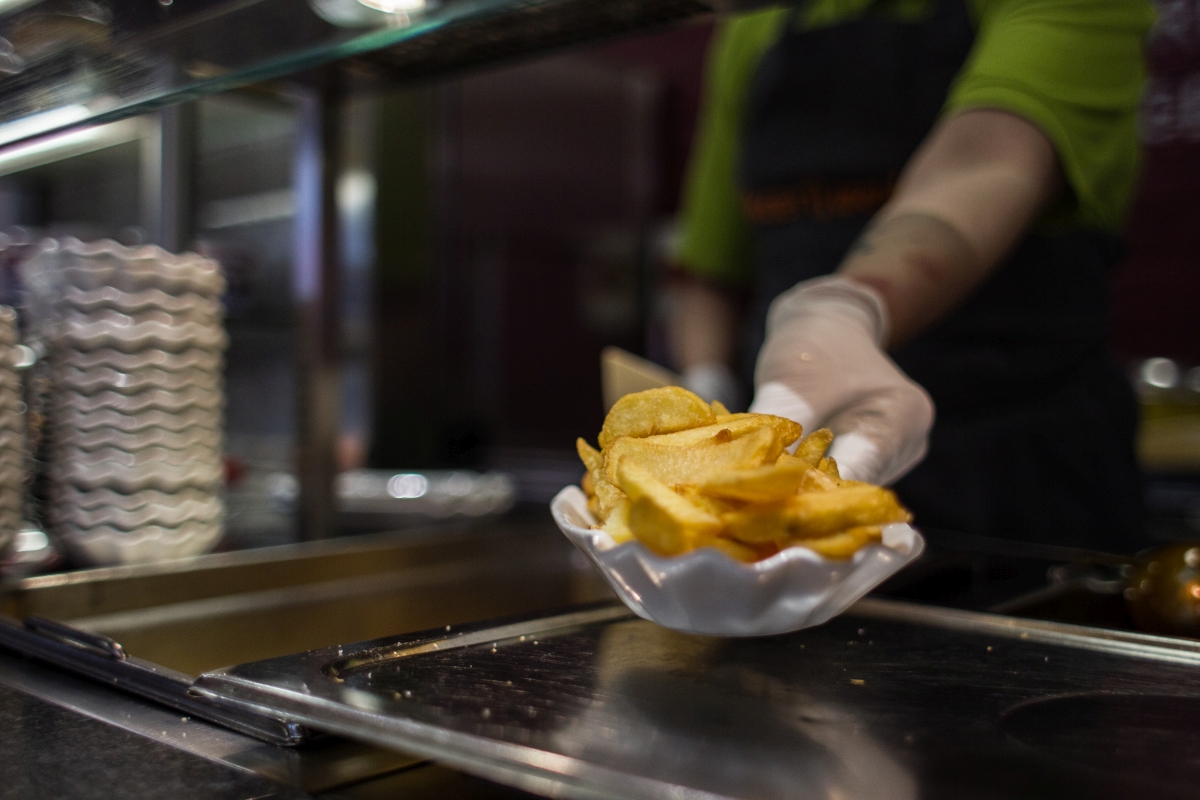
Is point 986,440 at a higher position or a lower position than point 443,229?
lower

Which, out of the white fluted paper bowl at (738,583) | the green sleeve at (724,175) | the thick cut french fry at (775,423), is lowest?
the white fluted paper bowl at (738,583)

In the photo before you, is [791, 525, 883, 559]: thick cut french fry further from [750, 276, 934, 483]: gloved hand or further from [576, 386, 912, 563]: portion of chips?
[750, 276, 934, 483]: gloved hand

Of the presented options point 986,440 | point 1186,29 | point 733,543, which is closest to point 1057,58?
point 986,440

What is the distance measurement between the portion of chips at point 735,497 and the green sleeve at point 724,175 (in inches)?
61.0

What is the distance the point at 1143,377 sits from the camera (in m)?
3.00

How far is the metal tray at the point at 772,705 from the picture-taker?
50 cm

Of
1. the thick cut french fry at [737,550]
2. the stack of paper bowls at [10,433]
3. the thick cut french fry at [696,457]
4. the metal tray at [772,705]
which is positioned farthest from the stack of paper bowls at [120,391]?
the thick cut french fry at [737,550]

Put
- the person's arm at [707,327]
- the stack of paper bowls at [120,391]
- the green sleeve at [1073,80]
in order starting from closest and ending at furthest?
the stack of paper bowls at [120,391]
the green sleeve at [1073,80]
the person's arm at [707,327]

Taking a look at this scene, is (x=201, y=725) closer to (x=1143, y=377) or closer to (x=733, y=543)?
(x=733, y=543)

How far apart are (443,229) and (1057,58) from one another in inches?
121

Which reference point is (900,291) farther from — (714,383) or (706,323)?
(706,323)

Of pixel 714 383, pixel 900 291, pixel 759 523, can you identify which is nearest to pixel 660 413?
pixel 759 523

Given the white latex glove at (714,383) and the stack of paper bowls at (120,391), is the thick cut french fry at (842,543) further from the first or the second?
the white latex glove at (714,383)

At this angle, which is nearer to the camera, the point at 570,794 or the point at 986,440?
the point at 570,794
